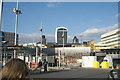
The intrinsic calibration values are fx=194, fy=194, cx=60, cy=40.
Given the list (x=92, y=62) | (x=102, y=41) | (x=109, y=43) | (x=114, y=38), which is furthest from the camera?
(x=102, y=41)

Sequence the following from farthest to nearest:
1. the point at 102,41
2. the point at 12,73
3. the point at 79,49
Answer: the point at 102,41 < the point at 79,49 < the point at 12,73

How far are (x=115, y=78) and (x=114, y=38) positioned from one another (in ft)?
446

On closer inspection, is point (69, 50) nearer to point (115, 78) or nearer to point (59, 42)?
point (59, 42)

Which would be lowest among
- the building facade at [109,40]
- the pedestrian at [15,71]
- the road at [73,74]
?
the road at [73,74]

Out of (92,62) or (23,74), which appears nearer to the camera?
(23,74)

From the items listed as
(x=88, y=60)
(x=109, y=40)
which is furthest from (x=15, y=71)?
(x=109, y=40)

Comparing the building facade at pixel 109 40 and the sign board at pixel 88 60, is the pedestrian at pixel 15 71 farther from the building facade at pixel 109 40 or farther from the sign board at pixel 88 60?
the building facade at pixel 109 40

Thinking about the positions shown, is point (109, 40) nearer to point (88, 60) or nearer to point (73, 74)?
point (88, 60)

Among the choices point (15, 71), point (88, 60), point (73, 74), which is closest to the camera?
point (15, 71)

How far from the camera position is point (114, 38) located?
449ft

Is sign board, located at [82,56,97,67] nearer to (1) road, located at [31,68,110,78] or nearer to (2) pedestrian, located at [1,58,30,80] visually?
(1) road, located at [31,68,110,78]

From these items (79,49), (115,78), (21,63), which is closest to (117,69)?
(115,78)

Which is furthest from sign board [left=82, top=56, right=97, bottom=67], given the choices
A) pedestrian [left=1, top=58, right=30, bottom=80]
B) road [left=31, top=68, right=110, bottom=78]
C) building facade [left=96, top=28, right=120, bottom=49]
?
building facade [left=96, top=28, right=120, bottom=49]

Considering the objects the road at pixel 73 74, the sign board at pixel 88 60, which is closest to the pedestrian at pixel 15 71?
the road at pixel 73 74
